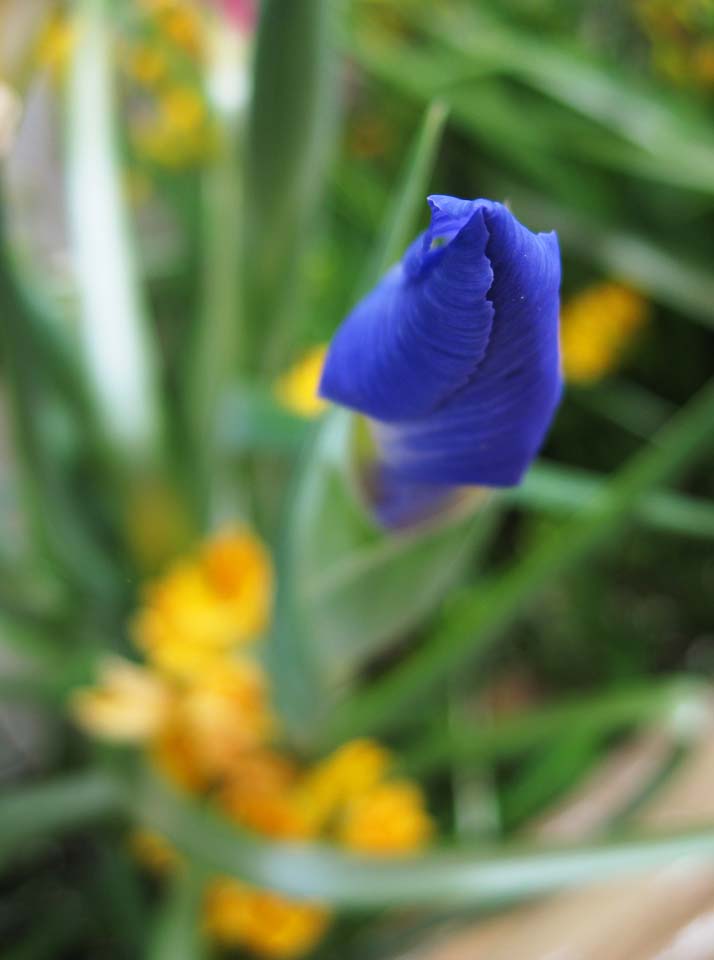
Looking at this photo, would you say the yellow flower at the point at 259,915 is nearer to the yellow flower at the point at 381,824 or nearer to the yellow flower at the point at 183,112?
the yellow flower at the point at 381,824

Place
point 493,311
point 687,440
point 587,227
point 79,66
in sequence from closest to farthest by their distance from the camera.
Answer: point 493,311
point 687,440
point 79,66
point 587,227

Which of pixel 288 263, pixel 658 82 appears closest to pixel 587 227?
pixel 658 82

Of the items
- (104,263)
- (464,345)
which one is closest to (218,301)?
(104,263)

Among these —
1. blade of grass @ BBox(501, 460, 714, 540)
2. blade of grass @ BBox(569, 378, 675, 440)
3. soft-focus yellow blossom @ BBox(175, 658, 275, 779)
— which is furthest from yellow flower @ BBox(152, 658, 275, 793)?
blade of grass @ BBox(569, 378, 675, 440)

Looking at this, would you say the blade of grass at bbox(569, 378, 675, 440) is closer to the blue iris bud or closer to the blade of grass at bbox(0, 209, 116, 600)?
the blade of grass at bbox(0, 209, 116, 600)

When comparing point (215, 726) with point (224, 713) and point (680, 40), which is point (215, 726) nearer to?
point (224, 713)

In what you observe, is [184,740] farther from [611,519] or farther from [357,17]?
[357,17]

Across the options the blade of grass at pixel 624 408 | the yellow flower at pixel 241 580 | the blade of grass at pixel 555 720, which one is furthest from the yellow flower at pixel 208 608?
the blade of grass at pixel 624 408
